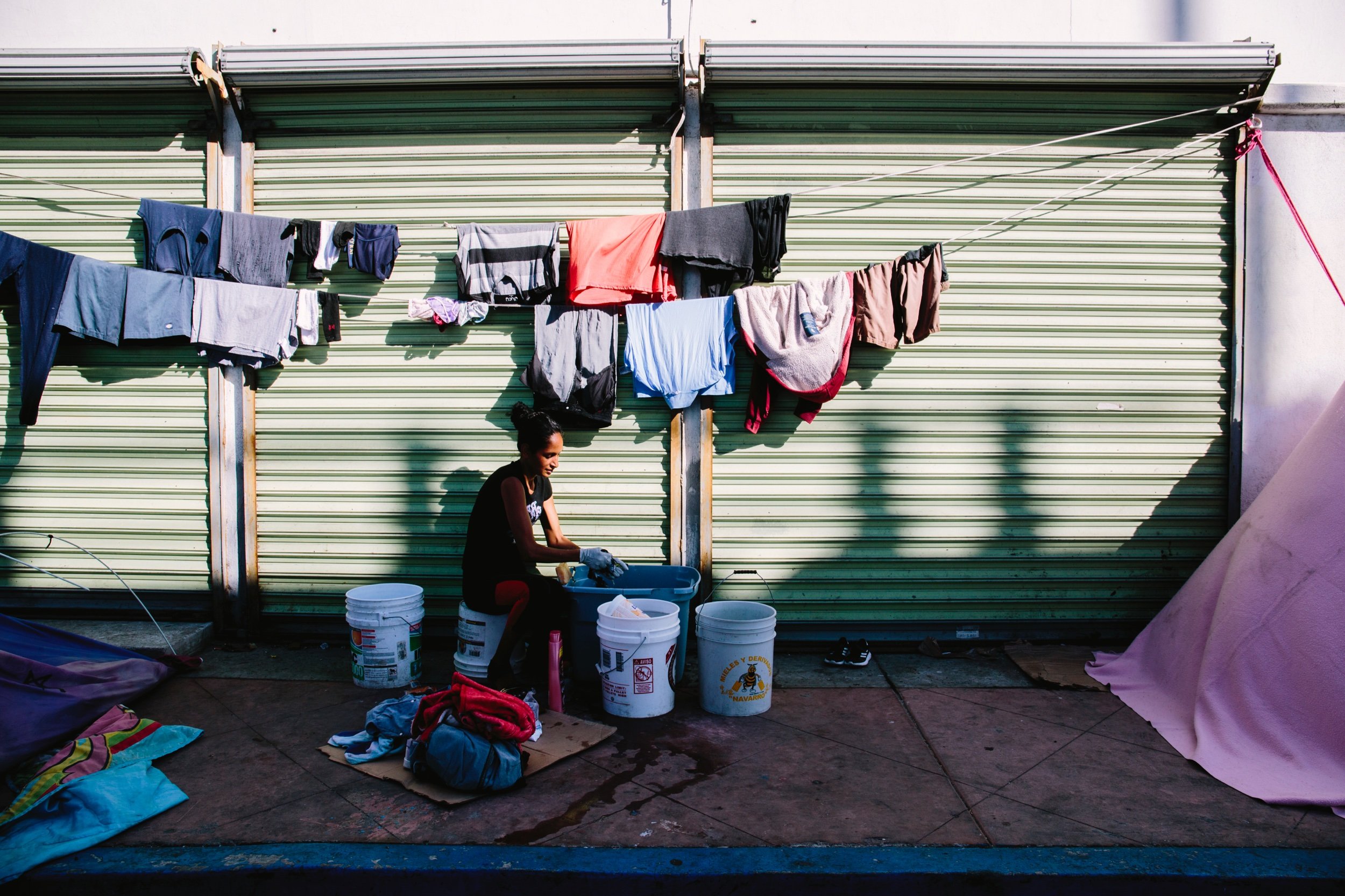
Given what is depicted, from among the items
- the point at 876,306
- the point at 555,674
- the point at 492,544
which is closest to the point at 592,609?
the point at 555,674

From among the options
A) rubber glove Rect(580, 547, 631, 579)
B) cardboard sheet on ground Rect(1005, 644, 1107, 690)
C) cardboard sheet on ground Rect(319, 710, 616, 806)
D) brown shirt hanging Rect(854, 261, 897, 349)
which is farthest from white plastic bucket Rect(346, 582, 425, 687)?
cardboard sheet on ground Rect(1005, 644, 1107, 690)

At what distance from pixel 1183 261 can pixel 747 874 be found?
5376mm

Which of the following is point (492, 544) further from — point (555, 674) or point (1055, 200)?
point (1055, 200)

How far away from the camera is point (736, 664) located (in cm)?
466

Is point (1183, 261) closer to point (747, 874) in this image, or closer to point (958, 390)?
point (958, 390)

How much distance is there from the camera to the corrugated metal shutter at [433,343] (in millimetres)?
5844

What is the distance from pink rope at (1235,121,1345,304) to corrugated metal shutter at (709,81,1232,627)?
20 centimetres

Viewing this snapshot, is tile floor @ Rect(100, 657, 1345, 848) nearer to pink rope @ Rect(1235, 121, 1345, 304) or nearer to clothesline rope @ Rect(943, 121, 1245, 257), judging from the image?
clothesline rope @ Rect(943, 121, 1245, 257)

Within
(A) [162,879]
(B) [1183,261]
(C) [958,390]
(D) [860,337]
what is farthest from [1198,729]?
(A) [162,879]

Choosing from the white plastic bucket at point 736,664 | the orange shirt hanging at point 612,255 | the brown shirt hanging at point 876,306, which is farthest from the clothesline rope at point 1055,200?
the white plastic bucket at point 736,664

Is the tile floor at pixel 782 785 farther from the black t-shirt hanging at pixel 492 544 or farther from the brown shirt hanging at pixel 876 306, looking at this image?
the brown shirt hanging at pixel 876 306

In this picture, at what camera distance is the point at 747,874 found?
3158 millimetres

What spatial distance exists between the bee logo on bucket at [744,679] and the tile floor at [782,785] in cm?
15

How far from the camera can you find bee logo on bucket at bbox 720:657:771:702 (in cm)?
467
